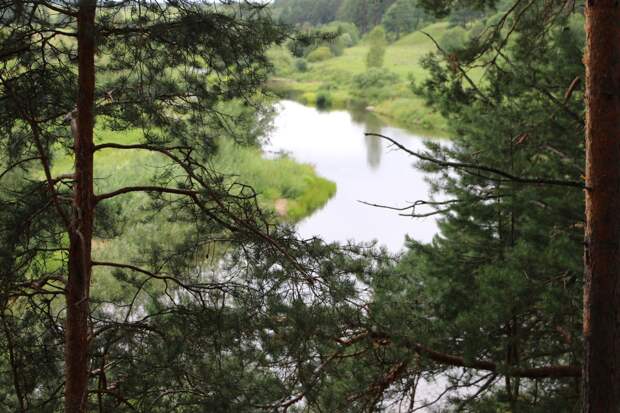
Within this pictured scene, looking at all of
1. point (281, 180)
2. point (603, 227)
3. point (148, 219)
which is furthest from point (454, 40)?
point (603, 227)

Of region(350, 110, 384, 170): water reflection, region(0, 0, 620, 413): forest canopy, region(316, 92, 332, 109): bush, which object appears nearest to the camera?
region(0, 0, 620, 413): forest canopy

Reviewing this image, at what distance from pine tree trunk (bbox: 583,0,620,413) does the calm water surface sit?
5.22 metres

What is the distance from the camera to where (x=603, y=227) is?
2365 mm

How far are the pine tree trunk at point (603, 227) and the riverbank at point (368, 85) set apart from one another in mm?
15998

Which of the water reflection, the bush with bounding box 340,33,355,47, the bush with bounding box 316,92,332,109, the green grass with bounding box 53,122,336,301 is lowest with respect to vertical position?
the green grass with bounding box 53,122,336,301

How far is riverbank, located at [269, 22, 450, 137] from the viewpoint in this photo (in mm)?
21906

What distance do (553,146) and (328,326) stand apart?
7.85 feet

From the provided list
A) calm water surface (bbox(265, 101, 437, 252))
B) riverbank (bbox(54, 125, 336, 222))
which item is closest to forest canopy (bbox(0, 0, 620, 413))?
calm water surface (bbox(265, 101, 437, 252))

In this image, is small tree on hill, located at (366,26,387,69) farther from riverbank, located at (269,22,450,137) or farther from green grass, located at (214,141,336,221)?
green grass, located at (214,141,336,221)

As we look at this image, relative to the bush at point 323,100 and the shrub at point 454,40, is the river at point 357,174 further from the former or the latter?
the bush at point 323,100

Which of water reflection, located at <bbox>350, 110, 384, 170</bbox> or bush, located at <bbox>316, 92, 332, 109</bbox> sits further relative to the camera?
bush, located at <bbox>316, 92, 332, 109</bbox>

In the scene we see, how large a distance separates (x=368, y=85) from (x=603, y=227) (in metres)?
28.1

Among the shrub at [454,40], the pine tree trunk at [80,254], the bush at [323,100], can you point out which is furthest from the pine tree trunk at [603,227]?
the bush at [323,100]

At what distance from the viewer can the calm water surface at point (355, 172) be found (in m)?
11.7
